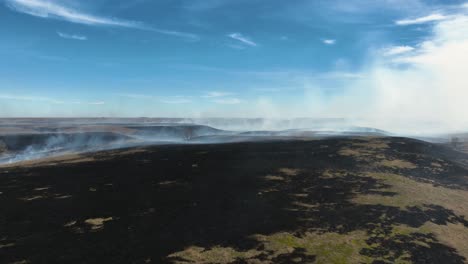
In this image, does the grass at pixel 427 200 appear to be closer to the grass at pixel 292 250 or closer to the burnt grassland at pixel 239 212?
the burnt grassland at pixel 239 212

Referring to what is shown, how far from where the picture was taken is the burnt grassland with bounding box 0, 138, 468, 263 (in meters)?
24.4

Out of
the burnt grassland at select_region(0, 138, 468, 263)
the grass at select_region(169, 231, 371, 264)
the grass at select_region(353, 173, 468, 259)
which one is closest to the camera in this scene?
the grass at select_region(169, 231, 371, 264)

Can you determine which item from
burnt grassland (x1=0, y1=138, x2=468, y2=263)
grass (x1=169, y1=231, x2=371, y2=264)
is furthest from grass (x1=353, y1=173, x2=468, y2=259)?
grass (x1=169, y1=231, x2=371, y2=264)

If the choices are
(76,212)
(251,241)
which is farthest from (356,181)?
(76,212)

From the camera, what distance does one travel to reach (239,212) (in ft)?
108

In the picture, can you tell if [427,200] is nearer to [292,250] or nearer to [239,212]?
[292,250]

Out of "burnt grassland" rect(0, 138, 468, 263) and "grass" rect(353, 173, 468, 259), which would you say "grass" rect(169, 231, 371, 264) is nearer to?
"burnt grassland" rect(0, 138, 468, 263)

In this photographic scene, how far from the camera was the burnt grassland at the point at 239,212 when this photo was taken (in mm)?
24422

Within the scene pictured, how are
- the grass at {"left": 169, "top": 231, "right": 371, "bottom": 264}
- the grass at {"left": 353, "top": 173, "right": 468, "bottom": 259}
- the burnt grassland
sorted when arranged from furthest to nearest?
the grass at {"left": 353, "top": 173, "right": 468, "bottom": 259} → the burnt grassland → the grass at {"left": 169, "top": 231, "right": 371, "bottom": 264}

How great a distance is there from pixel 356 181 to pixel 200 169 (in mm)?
25735

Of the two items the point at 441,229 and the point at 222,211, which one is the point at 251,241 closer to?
the point at 222,211

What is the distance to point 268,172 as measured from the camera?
5050cm

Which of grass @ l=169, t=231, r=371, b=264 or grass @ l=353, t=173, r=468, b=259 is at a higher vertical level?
grass @ l=353, t=173, r=468, b=259

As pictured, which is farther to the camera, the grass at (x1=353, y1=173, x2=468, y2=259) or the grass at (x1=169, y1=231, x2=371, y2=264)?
the grass at (x1=353, y1=173, x2=468, y2=259)
